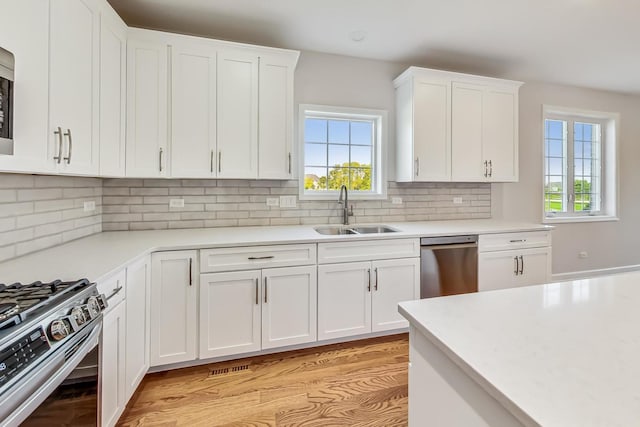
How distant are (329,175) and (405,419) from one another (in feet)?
6.99

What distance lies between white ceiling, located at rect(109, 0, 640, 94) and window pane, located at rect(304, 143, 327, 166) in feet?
2.99

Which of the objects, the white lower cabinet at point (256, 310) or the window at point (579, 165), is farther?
the window at point (579, 165)

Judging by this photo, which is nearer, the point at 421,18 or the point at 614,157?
the point at 421,18

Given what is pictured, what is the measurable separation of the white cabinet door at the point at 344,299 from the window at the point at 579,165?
297 cm

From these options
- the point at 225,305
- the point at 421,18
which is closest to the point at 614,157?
the point at 421,18

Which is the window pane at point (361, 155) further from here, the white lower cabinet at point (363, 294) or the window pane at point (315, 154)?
the white lower cabinet at point (363, 294)

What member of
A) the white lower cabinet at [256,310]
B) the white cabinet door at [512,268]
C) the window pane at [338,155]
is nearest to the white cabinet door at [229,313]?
the white lower cabinet at [256,310]

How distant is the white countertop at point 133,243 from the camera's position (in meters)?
1.36

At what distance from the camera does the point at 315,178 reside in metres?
3.05

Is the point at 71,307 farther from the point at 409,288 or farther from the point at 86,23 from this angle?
the point at 409,288

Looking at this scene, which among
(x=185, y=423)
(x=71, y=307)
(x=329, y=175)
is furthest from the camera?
(x=329, y=175)

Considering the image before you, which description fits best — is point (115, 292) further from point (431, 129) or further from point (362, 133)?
point (431, 129)

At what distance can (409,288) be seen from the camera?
2479 millimetres

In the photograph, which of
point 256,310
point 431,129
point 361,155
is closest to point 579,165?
point 431,129
